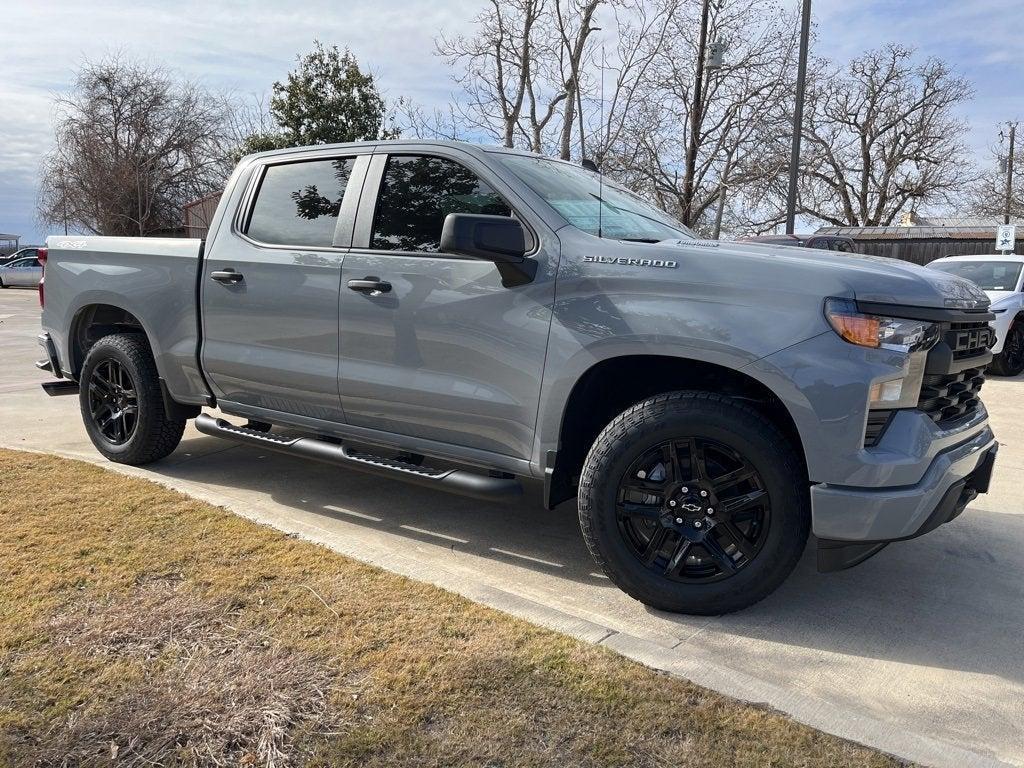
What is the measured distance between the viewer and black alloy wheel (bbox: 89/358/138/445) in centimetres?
521

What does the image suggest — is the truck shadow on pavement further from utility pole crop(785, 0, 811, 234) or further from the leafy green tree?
the leafy green tree

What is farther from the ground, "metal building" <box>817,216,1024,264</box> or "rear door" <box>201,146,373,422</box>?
"metal building" <box>817,216,1024,264</box>

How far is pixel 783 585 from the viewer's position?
3738 mm

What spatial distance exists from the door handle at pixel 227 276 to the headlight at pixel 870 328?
3.05 meters

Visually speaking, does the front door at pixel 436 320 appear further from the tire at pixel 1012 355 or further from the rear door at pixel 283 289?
the tire at pixel 1012 355

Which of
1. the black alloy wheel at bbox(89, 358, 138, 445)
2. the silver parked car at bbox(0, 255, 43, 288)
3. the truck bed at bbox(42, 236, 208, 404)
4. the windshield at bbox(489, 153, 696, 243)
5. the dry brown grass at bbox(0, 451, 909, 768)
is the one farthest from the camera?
the silver parked car at bbox(0, 255, 43, 288)

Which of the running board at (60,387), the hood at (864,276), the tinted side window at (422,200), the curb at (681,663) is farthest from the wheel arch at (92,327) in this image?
the hood at (864,276)

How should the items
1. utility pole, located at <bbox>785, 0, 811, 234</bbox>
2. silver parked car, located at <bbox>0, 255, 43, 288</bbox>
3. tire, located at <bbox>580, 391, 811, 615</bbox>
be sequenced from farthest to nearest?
silver parked car, located at <bbox>0, 255, 43, 288</bbox> < utility pole, located at <bbox>785, 0, 811, 234</bbox> < tire, located at <bbox>580, 391, 811, 615</bbox>

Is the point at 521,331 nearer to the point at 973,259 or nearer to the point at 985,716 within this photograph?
the point at 985,716

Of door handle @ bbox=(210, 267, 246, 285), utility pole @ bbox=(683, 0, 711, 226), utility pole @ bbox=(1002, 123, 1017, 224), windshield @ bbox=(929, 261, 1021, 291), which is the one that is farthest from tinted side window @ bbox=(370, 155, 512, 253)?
utility pole @ bbox=(1002, 123, 1017, 224)

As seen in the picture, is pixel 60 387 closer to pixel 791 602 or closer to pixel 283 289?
pixel 283 289

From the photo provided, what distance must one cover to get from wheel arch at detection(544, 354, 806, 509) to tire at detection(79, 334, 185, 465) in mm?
2832

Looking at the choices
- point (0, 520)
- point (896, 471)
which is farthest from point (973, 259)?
point (0, 520)

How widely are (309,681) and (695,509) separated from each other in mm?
1569
